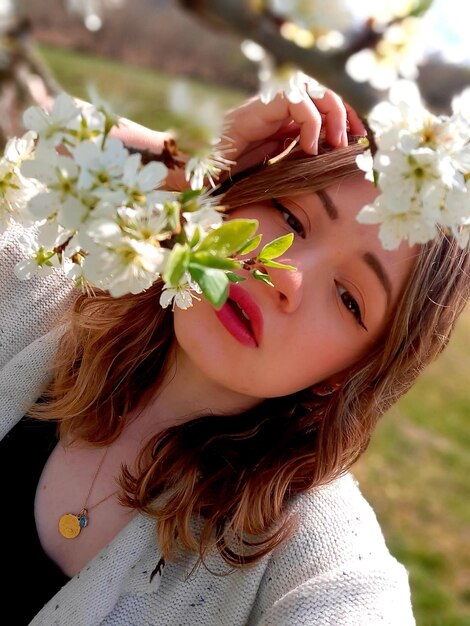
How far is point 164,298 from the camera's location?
872 millimetres

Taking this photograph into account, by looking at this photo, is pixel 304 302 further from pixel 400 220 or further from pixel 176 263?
pixel 176 263

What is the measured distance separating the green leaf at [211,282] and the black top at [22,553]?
39.1 inches

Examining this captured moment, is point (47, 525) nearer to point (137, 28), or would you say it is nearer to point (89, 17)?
point (89, 17)

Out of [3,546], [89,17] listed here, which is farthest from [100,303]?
[89,17]

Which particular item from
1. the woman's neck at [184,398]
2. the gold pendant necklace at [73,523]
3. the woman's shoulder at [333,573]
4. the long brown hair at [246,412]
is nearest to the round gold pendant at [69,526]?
the gold pendant necklace at [73,523]

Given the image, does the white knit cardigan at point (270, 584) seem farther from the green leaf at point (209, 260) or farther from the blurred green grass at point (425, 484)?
the blurred green grass at point (425, 484)

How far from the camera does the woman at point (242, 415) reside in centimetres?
129

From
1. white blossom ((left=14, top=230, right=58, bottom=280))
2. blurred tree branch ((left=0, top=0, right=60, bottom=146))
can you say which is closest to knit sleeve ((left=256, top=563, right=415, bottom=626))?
white blossom ((left=14, top=230, right=58, bottom=280))

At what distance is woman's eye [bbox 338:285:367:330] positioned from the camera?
130 cm

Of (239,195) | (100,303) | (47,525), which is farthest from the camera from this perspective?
(100,303)

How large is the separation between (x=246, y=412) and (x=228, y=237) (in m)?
0.85

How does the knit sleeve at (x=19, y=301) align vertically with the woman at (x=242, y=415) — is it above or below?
above

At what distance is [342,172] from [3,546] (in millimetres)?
984

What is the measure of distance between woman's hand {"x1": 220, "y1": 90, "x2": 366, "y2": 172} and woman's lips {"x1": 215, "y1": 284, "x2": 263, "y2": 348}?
25 centimetres
